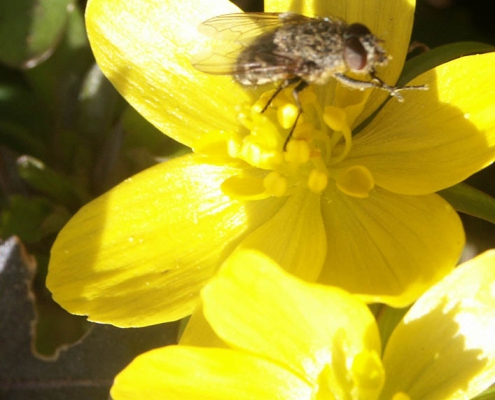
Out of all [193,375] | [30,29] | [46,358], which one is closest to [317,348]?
[193,375]

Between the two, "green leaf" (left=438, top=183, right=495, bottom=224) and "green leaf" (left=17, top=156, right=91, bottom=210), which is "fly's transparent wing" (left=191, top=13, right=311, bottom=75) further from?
"green leaf" (left=17, top=156, right=91, bottom=210)

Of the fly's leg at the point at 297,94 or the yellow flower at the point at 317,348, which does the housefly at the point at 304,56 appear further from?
the yellow flower at the point at 317,348

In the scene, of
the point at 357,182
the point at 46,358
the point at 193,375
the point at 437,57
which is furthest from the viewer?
the point at 46,358

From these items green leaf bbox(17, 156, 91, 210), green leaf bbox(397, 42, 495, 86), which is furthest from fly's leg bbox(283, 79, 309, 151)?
green leaf bbox(17, 156, 91, 210)

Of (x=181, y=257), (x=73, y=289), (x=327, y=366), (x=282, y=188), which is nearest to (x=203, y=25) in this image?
(x=282, y=188)

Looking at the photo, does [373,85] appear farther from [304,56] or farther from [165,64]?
[165,64]

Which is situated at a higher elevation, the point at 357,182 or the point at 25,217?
the point at 357,182

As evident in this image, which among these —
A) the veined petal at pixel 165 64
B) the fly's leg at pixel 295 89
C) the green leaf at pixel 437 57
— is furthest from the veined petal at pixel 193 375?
the green leaf at pixel 437 57

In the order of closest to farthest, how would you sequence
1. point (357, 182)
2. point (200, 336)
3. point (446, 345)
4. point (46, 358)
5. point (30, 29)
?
point (446, 345), point (200, 336), point (357, 182), point (46, 358), point (30, 29)
